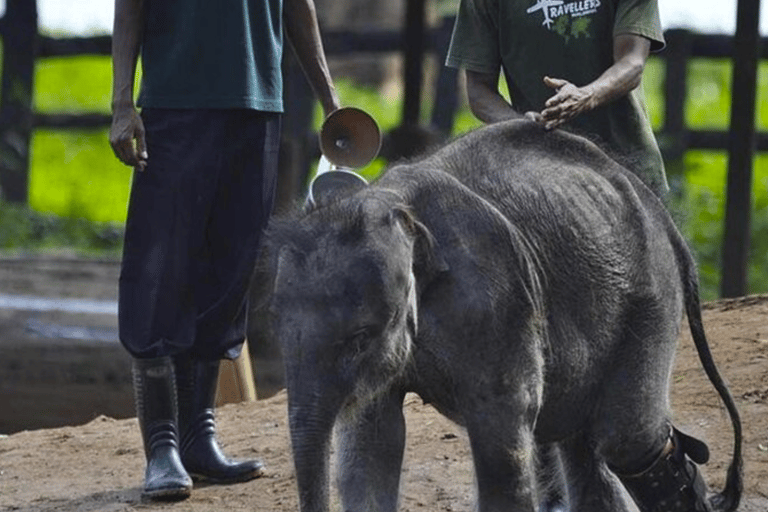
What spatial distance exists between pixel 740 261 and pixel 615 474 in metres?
4.47

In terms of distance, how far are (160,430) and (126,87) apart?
3.48 ft

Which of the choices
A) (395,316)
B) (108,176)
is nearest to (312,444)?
(395,316)

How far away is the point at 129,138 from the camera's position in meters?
5.93

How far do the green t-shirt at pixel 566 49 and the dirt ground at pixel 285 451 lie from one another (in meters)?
1.17

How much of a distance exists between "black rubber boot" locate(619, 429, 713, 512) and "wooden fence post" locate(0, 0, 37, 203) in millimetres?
9513

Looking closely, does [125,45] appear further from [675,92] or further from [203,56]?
[675,92]

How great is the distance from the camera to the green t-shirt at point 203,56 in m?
5.98

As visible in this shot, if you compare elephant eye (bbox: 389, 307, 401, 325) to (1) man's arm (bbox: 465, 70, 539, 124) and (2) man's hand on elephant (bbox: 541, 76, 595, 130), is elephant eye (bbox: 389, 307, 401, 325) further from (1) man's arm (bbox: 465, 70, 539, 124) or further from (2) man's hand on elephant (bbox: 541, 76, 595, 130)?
(1) man's arm (bbox: 465, 70, 539, 124)

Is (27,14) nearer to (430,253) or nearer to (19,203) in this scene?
(19,203)

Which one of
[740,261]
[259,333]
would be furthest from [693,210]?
[259,333]

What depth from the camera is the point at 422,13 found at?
1234 centimetres

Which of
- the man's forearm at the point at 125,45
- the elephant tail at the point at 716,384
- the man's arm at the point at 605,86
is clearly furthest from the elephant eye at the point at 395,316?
the man's forearm at the point at 125,45

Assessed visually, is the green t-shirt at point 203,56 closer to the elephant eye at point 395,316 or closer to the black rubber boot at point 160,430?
the black rubber boot at point 160,430

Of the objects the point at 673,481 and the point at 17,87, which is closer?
the point at 673,481
